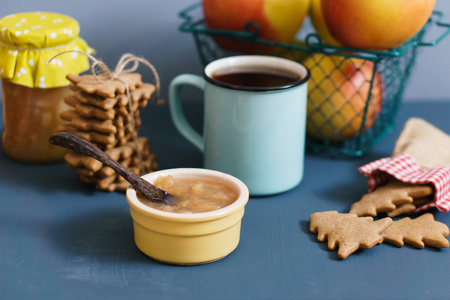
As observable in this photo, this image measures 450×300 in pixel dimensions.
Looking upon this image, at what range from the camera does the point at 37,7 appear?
3.41 ft

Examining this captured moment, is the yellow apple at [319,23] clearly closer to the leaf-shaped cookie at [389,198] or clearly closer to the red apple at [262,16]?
the red apple at [262,16]

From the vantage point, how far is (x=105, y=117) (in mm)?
753

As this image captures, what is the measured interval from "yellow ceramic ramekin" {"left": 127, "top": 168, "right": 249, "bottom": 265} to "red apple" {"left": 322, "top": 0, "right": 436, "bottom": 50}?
0.31m

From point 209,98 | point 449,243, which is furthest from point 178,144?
point 449,243

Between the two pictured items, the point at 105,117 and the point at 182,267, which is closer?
the point at 182,267

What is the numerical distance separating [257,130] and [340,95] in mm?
188

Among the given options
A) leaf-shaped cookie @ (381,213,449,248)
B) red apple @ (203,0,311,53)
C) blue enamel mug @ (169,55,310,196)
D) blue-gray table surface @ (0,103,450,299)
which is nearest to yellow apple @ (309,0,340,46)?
red apple @ (203,0,311,53)

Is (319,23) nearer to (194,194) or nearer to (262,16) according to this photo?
(262,16)

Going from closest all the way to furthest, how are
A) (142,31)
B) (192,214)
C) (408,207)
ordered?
1. (192,214)
2. (408,207)
3. (142,31)

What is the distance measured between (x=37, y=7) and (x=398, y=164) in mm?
676

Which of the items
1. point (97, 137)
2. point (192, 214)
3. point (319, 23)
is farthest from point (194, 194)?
point (319, 23)

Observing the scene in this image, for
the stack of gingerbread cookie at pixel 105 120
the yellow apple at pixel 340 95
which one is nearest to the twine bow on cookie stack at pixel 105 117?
the stack of gingerbread cookie at pixel 105 120

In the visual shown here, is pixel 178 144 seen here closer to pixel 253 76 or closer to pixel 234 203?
pixel 253 76

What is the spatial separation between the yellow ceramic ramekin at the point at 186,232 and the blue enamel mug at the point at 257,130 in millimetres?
121
